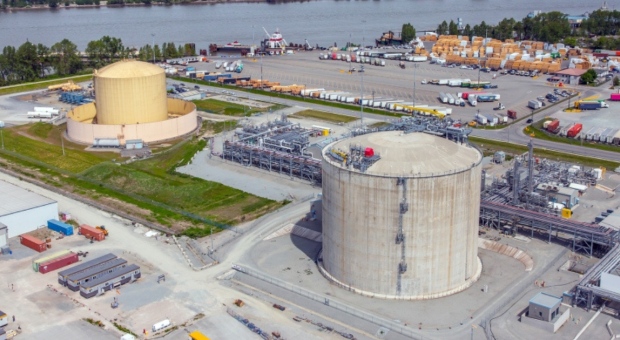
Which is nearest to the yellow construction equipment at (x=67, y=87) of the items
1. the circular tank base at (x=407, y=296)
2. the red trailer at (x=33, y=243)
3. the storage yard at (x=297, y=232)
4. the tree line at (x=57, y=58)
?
the tree line at (x=57, y=58)

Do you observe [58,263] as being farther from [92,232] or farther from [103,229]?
[103,229]

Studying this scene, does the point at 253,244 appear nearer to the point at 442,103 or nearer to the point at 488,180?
the point at 488,180

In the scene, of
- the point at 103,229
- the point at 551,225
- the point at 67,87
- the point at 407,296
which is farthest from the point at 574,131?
the point at 67,87

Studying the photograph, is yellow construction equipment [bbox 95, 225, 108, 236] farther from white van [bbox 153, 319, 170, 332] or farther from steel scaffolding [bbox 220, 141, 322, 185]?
steel scaffolding [bbox 220, 141, 322, 185]

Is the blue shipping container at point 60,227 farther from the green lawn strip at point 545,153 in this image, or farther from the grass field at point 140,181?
the green lawn strip at point 545,153

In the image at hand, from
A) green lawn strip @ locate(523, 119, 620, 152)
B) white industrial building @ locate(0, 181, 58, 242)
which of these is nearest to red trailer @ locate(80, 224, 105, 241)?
white industrial building @ locate(0, 181, 58, 242)

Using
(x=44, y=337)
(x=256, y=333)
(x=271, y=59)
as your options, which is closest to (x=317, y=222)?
(x=256, y=333)
